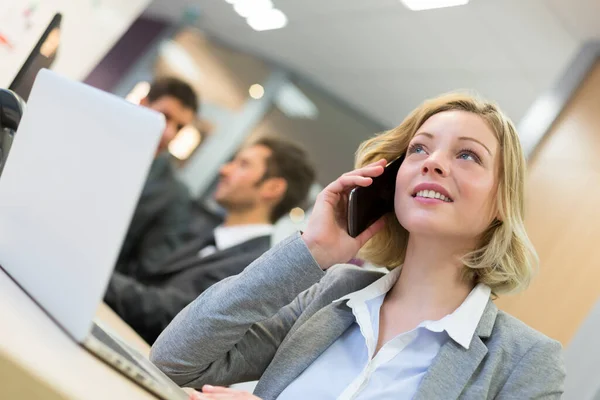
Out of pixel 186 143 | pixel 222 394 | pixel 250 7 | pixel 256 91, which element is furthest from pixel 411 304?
pixel 256 91

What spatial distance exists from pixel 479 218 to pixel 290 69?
4.26 meters

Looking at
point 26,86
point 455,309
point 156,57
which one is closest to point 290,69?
point 156,57

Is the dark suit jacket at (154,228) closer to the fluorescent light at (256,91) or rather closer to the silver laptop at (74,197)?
the silver laptop at (74,197)

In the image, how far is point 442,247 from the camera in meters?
1.12

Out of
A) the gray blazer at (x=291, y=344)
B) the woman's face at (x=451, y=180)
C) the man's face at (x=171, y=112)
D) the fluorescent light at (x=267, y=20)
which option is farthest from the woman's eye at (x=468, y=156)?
the fluorescent light at (x=267, y=20)

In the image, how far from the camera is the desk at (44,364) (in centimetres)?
Result: 47

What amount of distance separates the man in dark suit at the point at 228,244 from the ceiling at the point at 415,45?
0.98 meters

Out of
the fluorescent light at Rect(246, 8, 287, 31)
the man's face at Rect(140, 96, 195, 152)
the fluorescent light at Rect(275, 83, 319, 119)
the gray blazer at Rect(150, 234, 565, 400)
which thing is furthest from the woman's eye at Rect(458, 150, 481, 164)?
the fluorescent light at Rect(275, 83, 319, 119)

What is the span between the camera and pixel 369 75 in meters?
4.38

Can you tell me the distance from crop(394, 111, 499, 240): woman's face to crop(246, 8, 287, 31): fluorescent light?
329cm

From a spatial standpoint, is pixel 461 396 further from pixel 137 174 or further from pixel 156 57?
pixel 156 57

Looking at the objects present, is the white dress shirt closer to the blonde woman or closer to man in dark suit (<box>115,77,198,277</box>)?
the blonde woman

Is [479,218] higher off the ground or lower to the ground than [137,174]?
higher

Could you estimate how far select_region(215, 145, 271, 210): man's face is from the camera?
2.61 meters
